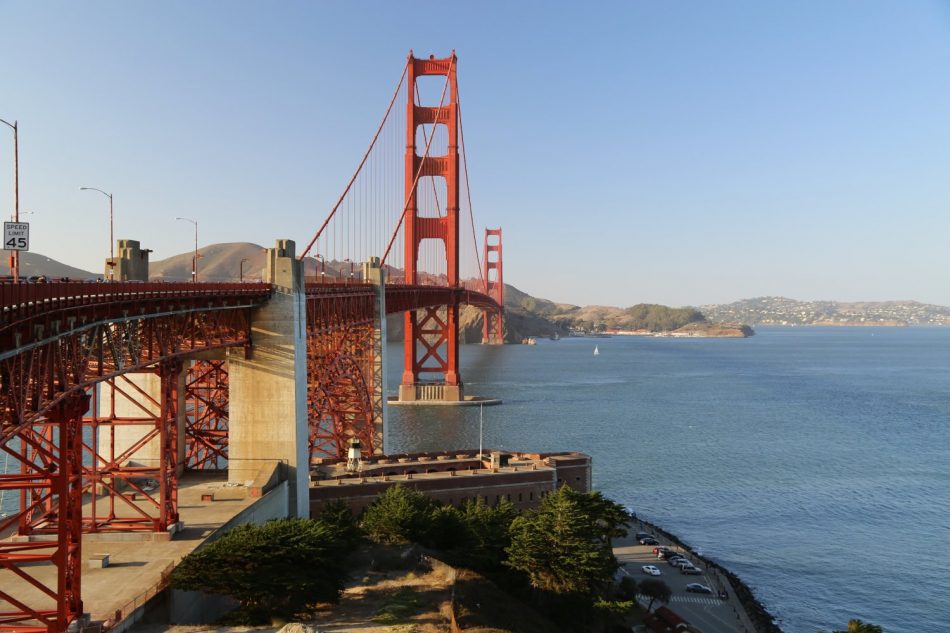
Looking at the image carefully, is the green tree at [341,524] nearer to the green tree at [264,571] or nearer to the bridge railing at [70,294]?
the green tree at [264,571]

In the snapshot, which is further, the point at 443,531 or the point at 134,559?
the point at 443,531

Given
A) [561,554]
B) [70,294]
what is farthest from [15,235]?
[561,554]

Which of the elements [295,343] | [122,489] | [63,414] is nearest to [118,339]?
[63,414]

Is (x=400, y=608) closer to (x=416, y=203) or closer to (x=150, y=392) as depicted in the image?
(x=150, y=392)

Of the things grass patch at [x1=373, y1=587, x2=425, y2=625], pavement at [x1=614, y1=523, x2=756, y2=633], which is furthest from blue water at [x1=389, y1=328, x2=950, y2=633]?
grass patch at [x1=373, y1=587, x2=425, y2=625]

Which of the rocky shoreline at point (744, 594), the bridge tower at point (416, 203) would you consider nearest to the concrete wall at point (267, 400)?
the rocky shoreline at point (744, 594)

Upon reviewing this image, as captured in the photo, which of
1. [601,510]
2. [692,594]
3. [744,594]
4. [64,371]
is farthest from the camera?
[744,594]

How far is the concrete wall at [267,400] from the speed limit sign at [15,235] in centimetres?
1281

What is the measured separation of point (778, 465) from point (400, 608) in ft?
134

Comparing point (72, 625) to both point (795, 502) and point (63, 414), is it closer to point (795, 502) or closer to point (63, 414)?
point (63, 414)

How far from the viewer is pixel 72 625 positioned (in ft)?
47.8

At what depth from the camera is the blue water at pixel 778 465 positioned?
33.5 metres

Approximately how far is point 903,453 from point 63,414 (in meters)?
57.0

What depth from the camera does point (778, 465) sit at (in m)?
52.6
